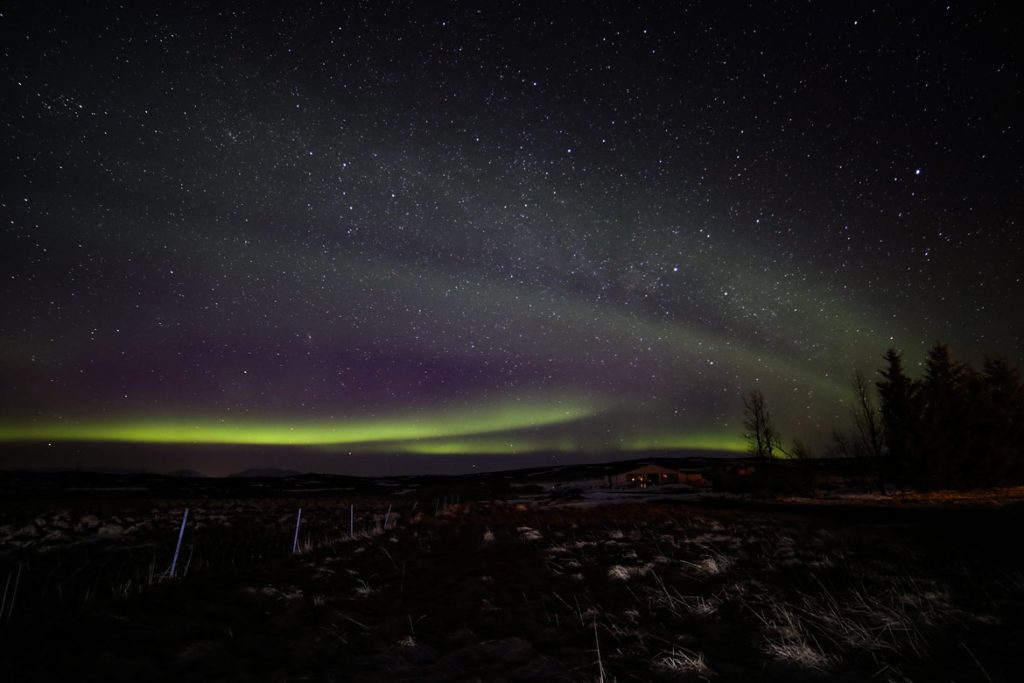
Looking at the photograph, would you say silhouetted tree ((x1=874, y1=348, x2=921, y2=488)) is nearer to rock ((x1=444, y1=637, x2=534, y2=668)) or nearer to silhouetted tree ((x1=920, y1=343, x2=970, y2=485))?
silhouetted tree ((x1=920, y1=343, x2=970, y2=485))

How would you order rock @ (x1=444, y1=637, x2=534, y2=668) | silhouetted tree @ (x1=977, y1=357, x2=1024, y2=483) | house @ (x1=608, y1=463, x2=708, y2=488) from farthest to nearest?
house @ (x1=608, y1=463, x2=708, y2=488)
silhouetted tree @ (x1=977, y1=357, x2=1024, y2=483)
rock @ (x1=444, y1=637, x2=534, y2=668)

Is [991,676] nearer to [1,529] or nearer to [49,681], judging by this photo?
[49,681]

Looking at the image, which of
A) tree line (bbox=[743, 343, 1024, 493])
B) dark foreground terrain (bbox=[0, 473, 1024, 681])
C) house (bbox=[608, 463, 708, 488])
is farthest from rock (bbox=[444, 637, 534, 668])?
house (bbox=[608, 463, 708, 488])

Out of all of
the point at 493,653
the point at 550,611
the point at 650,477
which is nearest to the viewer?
the point at 493,653

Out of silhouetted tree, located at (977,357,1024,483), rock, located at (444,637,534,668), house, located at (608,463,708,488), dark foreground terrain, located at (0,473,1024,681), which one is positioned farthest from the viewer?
house, located at (608,463,708,488)

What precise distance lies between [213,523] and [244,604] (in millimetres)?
18499

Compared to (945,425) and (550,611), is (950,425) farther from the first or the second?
(550,611)

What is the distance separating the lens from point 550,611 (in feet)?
23.5

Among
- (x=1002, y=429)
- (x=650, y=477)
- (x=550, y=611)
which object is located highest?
(x=1002, y=429)

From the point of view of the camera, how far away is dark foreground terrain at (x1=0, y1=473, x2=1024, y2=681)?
506 centimetres

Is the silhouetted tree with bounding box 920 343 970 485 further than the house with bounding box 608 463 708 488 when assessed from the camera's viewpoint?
No

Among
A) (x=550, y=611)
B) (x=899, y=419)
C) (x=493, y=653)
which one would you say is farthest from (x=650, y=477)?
(x=493, y=653)

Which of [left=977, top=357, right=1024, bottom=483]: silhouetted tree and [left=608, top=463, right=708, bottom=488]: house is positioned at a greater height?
[left=977, top=357, right=1024, bottom=483]: silhouetted tree

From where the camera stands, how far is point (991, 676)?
4316 mm
